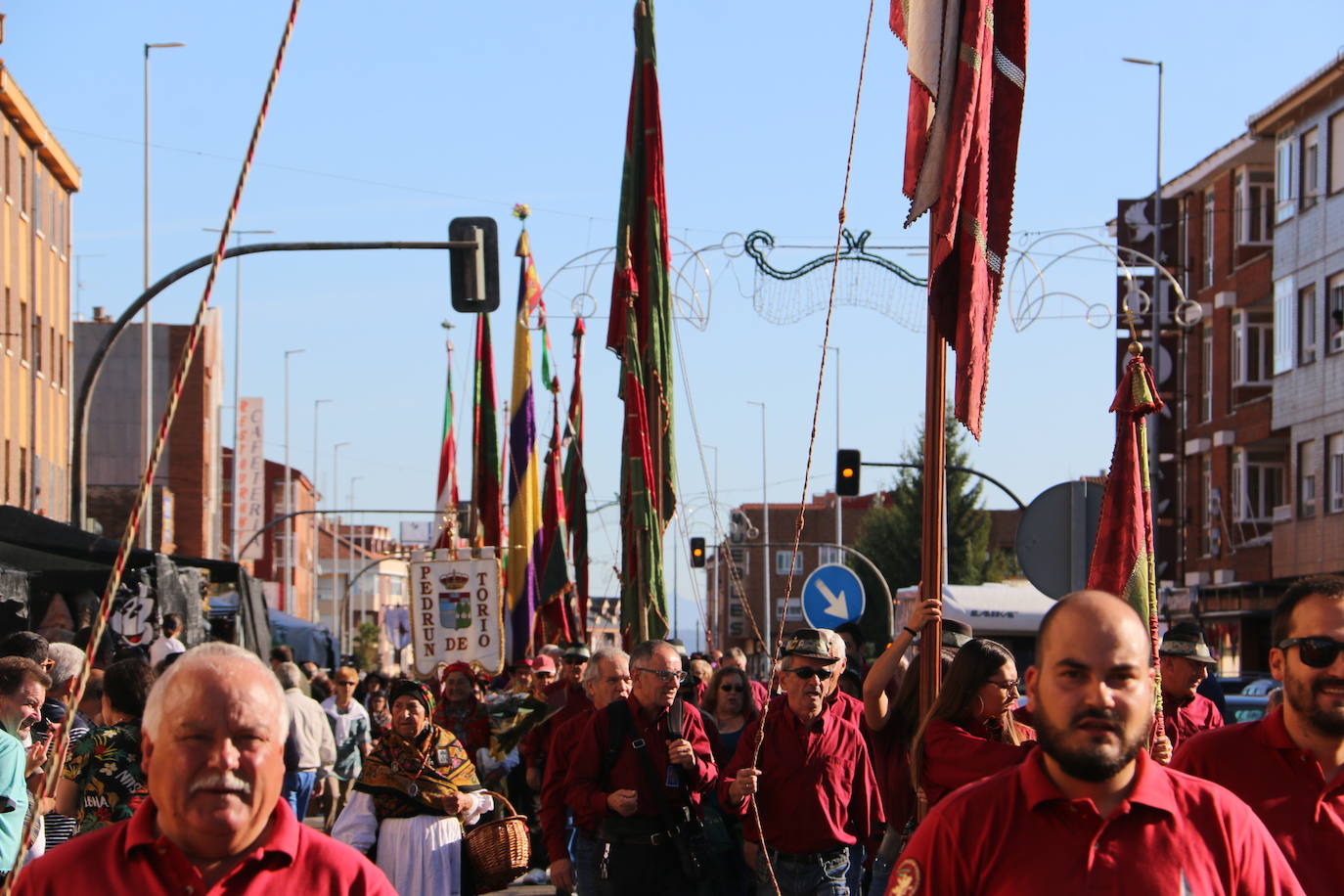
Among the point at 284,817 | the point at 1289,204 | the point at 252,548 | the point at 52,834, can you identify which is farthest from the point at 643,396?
the point at 252,548

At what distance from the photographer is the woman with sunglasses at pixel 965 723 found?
6004mm

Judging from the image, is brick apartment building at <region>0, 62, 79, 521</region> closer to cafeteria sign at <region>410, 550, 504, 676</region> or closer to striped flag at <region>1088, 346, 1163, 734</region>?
cafeteria sign at <region>410, 550, 504, 676</region>

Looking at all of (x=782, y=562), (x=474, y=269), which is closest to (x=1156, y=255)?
(x=474, y=269)

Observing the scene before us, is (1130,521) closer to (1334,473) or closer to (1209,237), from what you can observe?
(1334,473)

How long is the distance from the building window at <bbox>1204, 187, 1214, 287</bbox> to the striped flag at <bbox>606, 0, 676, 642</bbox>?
33.7 metres

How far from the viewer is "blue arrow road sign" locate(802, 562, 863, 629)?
52.5 ft

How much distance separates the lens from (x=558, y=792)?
9.96 metres

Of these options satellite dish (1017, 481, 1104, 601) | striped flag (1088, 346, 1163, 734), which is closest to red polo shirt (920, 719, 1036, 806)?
striped flag (1088, 346, 1163, 734)

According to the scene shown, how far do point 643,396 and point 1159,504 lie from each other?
35.1 metres

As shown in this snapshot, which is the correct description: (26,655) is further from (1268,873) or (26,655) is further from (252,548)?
(252,548)

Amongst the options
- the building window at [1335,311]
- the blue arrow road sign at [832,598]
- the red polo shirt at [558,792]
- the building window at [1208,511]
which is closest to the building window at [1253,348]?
the building window at [1208,511]

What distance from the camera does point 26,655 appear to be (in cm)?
908

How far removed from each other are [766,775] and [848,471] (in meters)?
21.1

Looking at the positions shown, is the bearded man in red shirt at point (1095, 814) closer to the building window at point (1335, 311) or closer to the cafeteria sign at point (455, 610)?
the cafeteria sign at point (455, 610)
